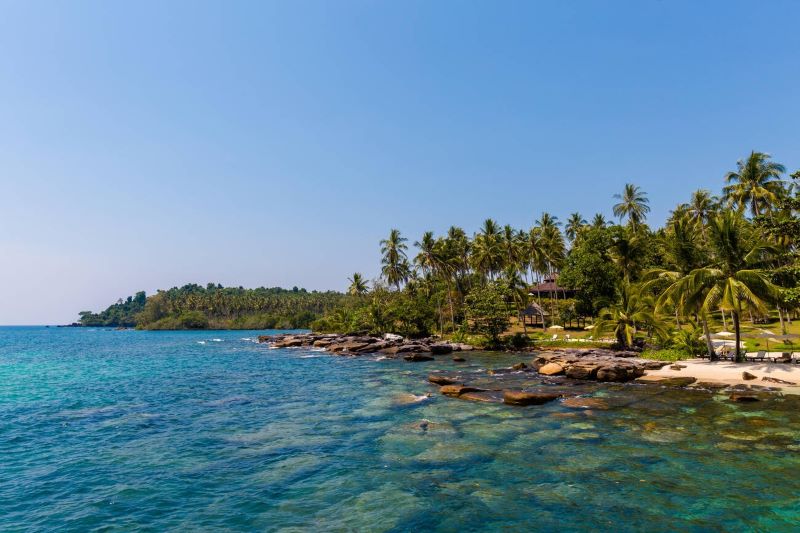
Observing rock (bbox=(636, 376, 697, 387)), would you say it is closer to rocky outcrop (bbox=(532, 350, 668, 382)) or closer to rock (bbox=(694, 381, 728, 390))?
rock (bbox=(694, 381, 728, 390))

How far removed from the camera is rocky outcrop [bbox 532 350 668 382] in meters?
31.6

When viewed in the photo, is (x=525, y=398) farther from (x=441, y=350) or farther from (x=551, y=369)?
(x=441, y=350)

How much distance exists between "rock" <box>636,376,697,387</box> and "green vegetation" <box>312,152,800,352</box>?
214 inches

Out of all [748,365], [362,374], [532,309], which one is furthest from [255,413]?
[532,309]

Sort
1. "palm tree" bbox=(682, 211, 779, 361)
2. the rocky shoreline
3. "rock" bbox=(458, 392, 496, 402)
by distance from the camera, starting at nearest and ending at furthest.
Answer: the rocky shoreline → "rock" bbox=(458, 392, 496, 402) → "palm tree" bbox=(682, 211, 779, 361)

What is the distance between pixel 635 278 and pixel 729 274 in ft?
104

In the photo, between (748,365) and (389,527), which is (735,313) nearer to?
(748,365)

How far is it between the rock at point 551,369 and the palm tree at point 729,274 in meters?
10.8

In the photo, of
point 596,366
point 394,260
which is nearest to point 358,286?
point 394,260

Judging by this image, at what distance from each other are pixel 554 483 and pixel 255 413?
17.6 meters

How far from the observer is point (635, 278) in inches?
2403

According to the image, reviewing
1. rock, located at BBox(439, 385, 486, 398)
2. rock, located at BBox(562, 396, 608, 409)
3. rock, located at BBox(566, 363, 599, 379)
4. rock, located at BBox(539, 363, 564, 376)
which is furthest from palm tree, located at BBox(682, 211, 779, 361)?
rock, located at BBox(439, 385, 486, 398)

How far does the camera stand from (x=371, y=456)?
16688mm

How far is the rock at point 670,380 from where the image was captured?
2841cm
